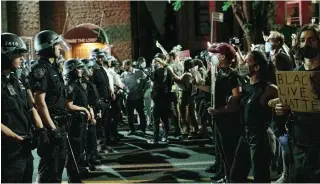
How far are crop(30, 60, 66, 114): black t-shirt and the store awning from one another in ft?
53.8

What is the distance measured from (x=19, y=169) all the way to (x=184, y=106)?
8.25 metres

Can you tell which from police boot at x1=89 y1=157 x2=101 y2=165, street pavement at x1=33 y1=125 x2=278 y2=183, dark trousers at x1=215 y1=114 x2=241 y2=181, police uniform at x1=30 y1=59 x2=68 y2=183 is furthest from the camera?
police boot at x1=89 y1=157 x2=101 y2=165

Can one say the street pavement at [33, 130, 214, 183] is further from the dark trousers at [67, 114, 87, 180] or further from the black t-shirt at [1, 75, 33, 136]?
the black t-shirt at [1, 75, 33, 136]

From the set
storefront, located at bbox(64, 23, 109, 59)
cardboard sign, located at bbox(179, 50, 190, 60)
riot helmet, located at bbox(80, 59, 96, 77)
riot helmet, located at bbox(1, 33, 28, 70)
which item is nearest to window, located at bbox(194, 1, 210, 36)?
storefront, located at bbox(64, 23, 109, 59)

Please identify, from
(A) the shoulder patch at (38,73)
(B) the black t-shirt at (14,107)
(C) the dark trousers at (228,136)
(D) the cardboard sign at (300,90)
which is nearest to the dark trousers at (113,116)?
(C) the dark trousers at (228,136)

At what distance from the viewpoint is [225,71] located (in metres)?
6.39

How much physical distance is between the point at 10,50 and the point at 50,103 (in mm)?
1268

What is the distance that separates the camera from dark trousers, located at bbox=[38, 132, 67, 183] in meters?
5.51

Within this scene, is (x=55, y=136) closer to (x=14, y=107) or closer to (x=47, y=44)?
(x=14, y=107)

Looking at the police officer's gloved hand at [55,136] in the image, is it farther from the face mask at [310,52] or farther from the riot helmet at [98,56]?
the riot helmet at [98,56]

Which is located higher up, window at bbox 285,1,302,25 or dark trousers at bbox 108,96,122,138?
window at bbox 285,1,302,25

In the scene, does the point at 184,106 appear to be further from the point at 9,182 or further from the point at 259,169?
the point at 9,182

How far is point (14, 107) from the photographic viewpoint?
4.53 metres

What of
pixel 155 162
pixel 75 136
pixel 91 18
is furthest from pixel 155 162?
pixel 91 18
